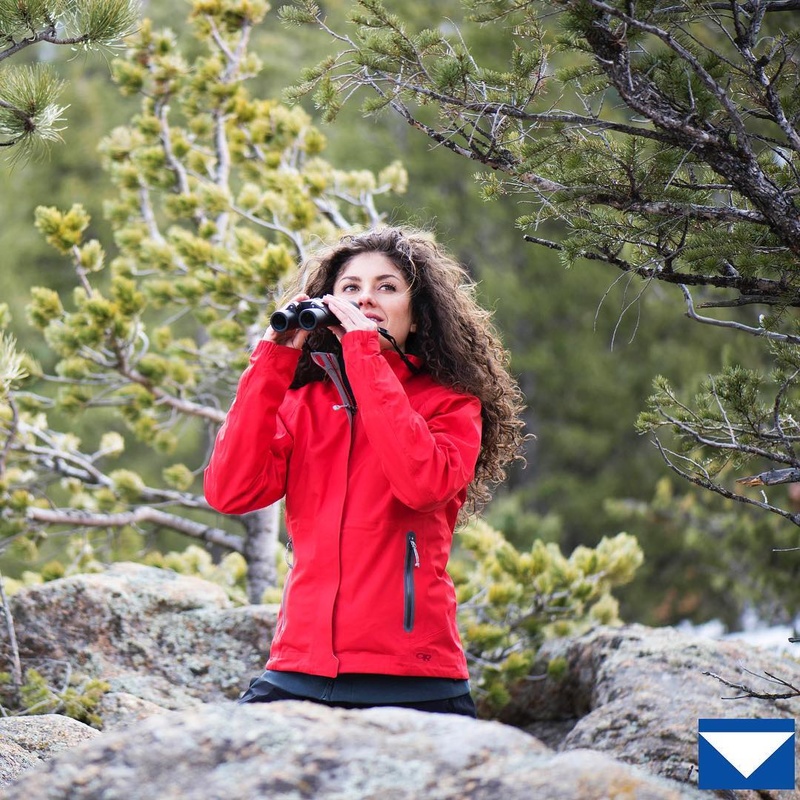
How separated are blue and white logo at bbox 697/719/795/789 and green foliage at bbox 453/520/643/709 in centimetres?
186

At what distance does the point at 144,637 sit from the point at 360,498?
196 cm

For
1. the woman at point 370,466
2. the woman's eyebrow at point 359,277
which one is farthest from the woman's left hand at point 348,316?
the woman's eyebrow at point 359,277

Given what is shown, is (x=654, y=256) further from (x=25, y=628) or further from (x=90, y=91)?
(x=90, y=91)

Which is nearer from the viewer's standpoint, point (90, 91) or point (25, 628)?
point (25, 628)

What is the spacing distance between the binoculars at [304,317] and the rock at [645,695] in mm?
1563

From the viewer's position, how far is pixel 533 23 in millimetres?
2473

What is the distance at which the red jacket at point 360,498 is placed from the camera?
252 centimetres

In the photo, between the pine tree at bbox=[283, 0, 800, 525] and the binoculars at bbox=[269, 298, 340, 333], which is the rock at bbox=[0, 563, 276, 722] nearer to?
the binoculars at bbox=[269, 298, 340, 333]

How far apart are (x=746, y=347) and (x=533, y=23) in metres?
7.72

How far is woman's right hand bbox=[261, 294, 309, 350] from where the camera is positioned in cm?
284

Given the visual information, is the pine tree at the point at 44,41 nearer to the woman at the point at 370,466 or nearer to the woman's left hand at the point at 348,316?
the woman at the point at 370,466

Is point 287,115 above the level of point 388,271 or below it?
above

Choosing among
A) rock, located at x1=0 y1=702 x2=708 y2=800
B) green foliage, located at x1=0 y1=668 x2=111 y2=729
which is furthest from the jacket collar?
green foliage, located at x1=0 y1=668 x2=111 y2=729

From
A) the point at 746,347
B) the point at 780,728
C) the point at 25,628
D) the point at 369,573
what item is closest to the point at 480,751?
the point at 369,573
